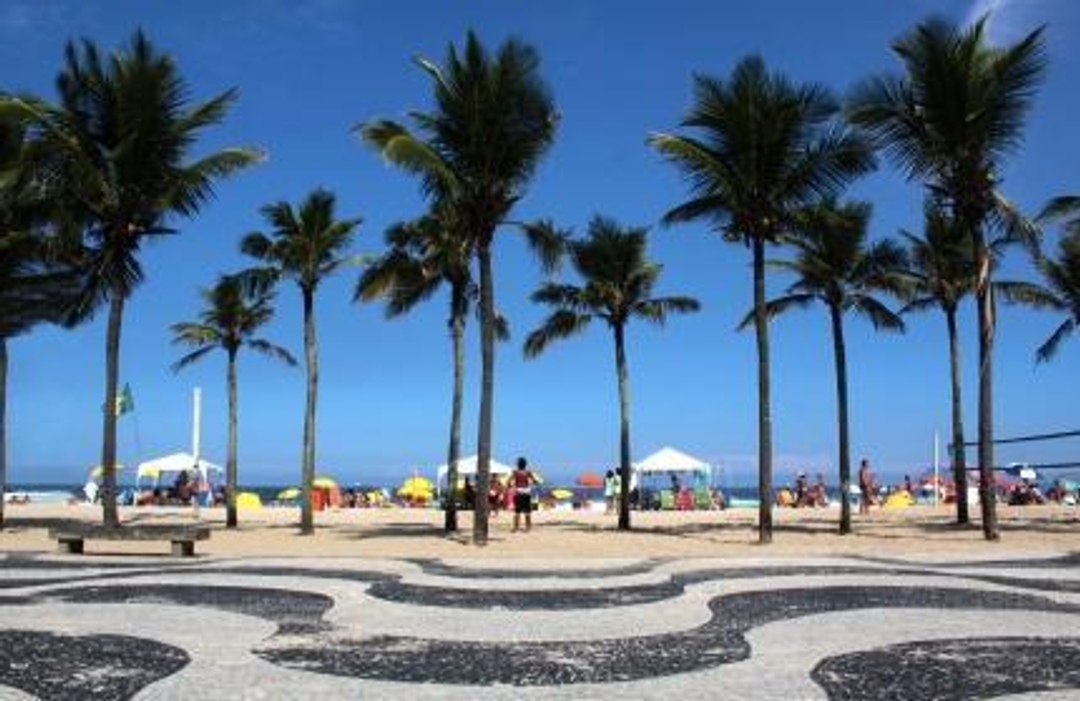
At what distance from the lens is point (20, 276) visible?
28719mm

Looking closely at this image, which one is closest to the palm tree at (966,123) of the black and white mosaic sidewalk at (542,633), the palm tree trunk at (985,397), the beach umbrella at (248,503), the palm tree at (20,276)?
the palm tree trunk at (985,397)

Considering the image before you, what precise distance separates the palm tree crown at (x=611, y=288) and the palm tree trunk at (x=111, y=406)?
33.2 feet

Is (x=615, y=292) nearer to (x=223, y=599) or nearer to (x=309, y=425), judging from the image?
(x=309, y=425)

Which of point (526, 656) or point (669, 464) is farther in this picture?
point (669, 464)

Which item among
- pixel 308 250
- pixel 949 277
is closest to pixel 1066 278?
pixel 949 277

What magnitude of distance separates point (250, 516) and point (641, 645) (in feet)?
105

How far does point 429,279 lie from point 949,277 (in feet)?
36.9

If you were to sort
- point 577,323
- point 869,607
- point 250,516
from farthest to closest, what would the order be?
point 250,516 < point 577,323 < point 869,607

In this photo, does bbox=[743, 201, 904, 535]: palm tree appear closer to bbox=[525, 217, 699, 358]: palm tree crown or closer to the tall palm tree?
bbox=[525, 217, 699, 358]: palm tree crown

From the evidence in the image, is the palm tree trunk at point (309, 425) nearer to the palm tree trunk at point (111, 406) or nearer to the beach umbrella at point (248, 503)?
the palm tree trunk at point (111, 406)

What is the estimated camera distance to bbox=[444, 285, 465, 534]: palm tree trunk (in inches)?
1042

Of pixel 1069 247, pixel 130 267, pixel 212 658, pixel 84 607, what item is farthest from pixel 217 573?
pixel 1069 247

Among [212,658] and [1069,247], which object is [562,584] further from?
[1069,247]

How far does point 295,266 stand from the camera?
28.6 metres
